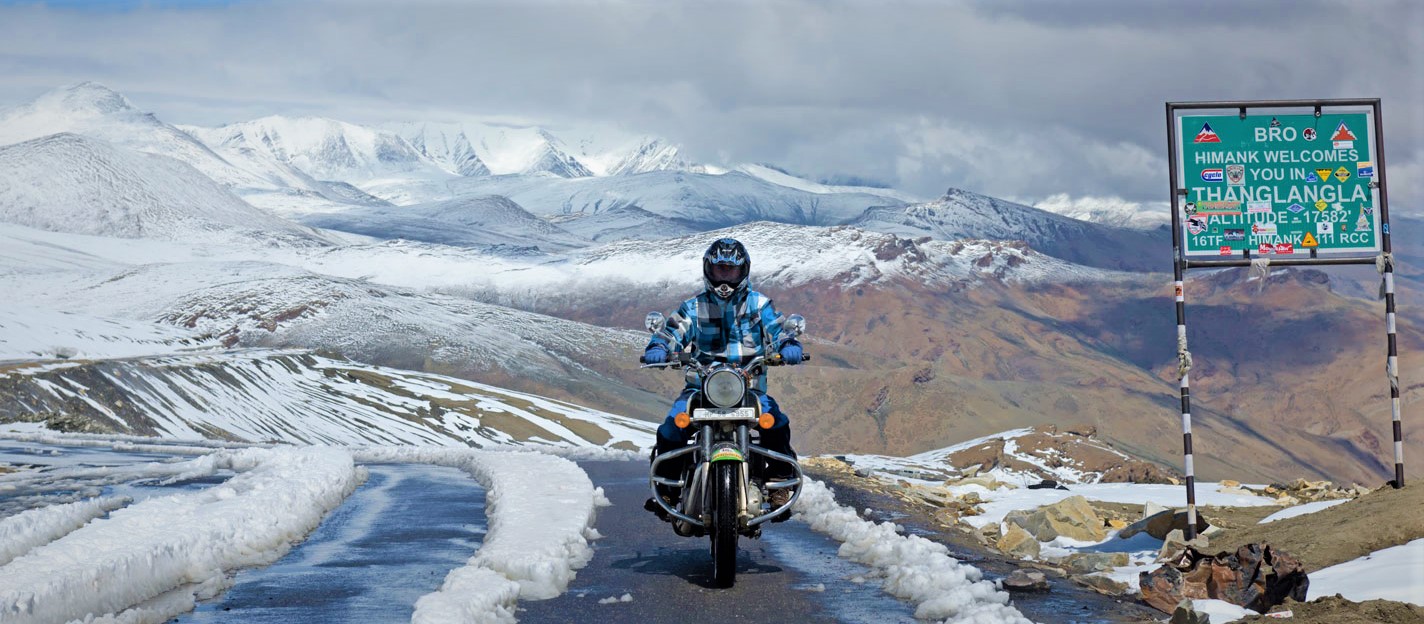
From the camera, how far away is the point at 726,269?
39.4ft

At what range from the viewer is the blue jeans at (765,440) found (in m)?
11.9

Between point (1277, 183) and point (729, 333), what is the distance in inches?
304

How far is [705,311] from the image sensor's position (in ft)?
40.3

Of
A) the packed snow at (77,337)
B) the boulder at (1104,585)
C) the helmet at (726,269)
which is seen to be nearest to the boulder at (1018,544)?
the boulder at (1104,585)

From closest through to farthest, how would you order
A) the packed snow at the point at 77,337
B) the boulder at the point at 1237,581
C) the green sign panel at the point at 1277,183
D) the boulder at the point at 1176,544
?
the boulder at the point at 1237,581 → the boulder at the point at 1176,544 → the green sign panel at the point at 1277,183 → the packed snow at the point at 77,337

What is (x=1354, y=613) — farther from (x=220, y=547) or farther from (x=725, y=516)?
(x=220, y=547)

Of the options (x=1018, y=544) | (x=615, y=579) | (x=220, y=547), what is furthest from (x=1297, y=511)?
(x=220, y=547)

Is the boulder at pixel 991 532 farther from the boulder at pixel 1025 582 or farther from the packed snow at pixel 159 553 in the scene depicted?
the packed snow at pixel 159 553

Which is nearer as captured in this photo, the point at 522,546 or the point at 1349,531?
the point at 522,546

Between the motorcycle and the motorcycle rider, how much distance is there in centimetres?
10

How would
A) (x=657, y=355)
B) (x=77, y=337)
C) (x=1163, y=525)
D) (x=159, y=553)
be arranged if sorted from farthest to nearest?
(x=77, y=337)
(x=1163, y=525)
(x=657, y=355)
(x=159, y=553)

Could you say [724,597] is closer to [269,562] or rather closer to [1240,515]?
[269,562]

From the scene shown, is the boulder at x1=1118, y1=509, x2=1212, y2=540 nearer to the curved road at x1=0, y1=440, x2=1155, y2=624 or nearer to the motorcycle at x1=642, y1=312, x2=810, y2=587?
the curved road at x1=0, y1=440, x2=1155, y2=624

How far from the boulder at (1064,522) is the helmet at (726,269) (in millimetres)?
6092
